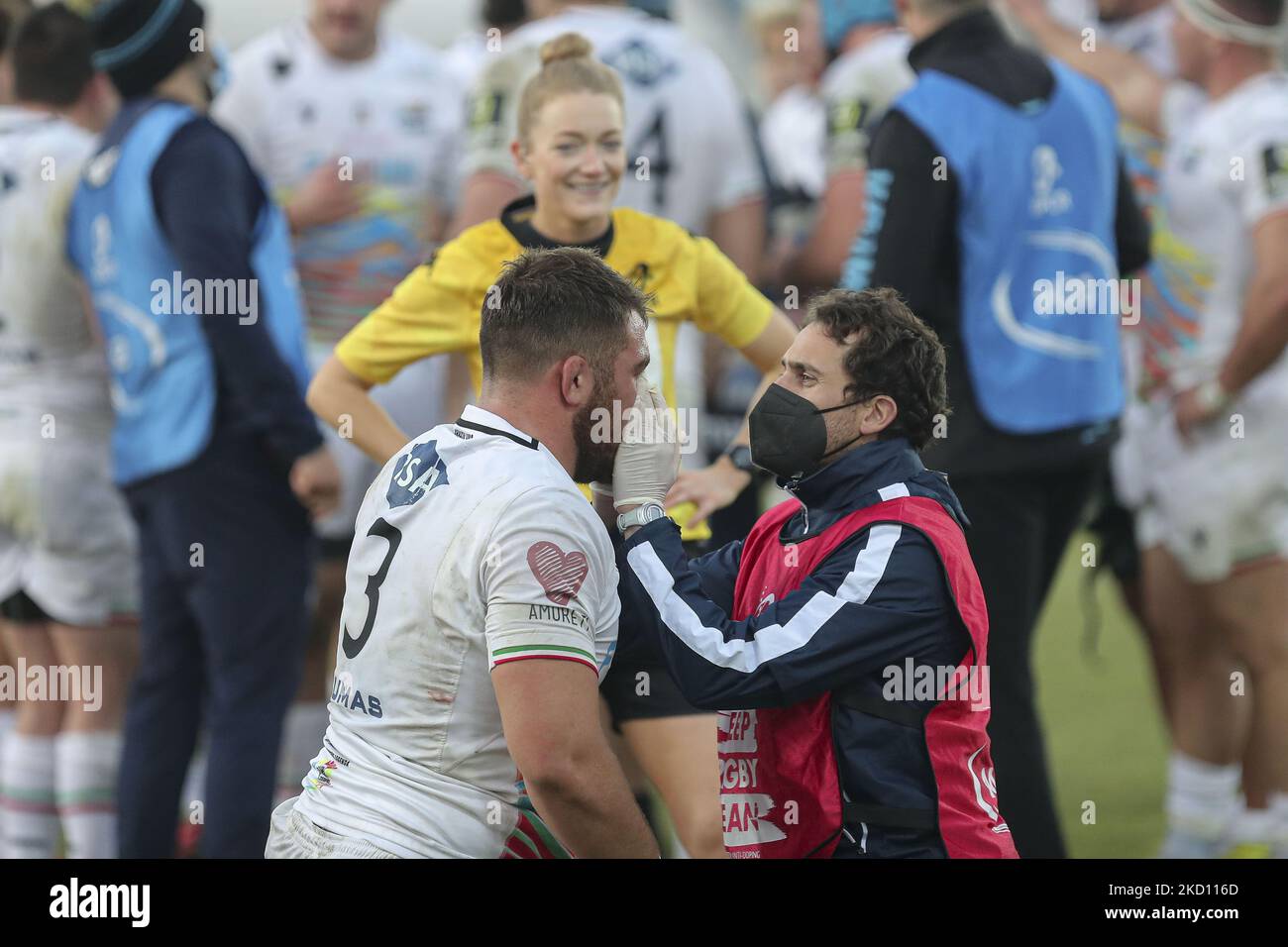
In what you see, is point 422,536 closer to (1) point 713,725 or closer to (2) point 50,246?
(1) point 713,725

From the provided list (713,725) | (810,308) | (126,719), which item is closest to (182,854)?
(126,719)

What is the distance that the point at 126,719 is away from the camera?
455cm

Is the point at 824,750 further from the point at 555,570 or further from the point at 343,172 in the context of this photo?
the point at 343,172

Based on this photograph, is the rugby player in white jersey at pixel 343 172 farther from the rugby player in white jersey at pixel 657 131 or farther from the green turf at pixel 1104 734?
the green turf at pixel 1104 734

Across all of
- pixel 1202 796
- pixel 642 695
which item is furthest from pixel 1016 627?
pixel 1202 796

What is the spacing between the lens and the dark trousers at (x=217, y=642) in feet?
14.4

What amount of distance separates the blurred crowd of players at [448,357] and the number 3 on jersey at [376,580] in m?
1.69

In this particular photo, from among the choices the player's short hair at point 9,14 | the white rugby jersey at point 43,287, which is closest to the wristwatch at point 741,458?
the white rugby jersey at point 43,287

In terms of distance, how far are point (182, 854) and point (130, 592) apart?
32.0 inches

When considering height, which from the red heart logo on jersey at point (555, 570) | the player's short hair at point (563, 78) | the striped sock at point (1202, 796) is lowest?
the striped sock at point (1202, 796)

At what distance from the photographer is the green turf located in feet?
18.4

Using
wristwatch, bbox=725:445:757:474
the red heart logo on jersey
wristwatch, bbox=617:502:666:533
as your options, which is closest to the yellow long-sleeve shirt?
wristwatch, bbox=725:445:757:474

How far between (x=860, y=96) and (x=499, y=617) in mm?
3968

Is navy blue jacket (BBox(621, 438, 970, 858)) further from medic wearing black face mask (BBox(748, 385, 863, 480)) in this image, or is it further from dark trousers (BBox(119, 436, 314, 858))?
dark trousers (BBox(119, 436, 314, 858))
